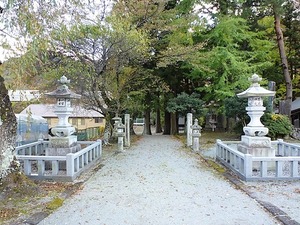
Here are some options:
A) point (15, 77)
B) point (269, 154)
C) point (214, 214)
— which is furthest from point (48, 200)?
point (269, 154)

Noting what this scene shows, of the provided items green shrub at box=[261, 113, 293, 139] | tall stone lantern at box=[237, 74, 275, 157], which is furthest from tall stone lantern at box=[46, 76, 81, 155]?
green shrub at box=[261, 113, 293, 139]

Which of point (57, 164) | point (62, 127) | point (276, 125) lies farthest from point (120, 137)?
point (276, 125)

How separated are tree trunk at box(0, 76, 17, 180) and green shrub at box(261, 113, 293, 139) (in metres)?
12.8

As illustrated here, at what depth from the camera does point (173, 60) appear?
14.6 metres

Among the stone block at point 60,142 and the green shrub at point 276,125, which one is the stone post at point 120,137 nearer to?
the stone block at point 60,142

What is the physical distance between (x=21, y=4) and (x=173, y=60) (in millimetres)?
10343

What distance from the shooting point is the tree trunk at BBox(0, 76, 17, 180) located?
511 cm

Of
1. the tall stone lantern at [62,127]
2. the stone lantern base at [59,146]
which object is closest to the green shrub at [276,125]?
the tall stone lantern at [62,127]

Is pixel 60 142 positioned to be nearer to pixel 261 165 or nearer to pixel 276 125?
pixel 261 165

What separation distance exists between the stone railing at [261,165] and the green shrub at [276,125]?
20.7 ft

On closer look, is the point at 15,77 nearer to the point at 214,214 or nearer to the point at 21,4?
the point at 21,4

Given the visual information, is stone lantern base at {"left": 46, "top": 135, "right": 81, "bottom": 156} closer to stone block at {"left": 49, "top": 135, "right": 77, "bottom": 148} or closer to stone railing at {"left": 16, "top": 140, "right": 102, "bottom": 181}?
stone block at {"left": 49, "top": 135, "right": 77, "bottom": 148}

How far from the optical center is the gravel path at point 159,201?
4.03 meters

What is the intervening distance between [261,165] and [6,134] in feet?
16.9
